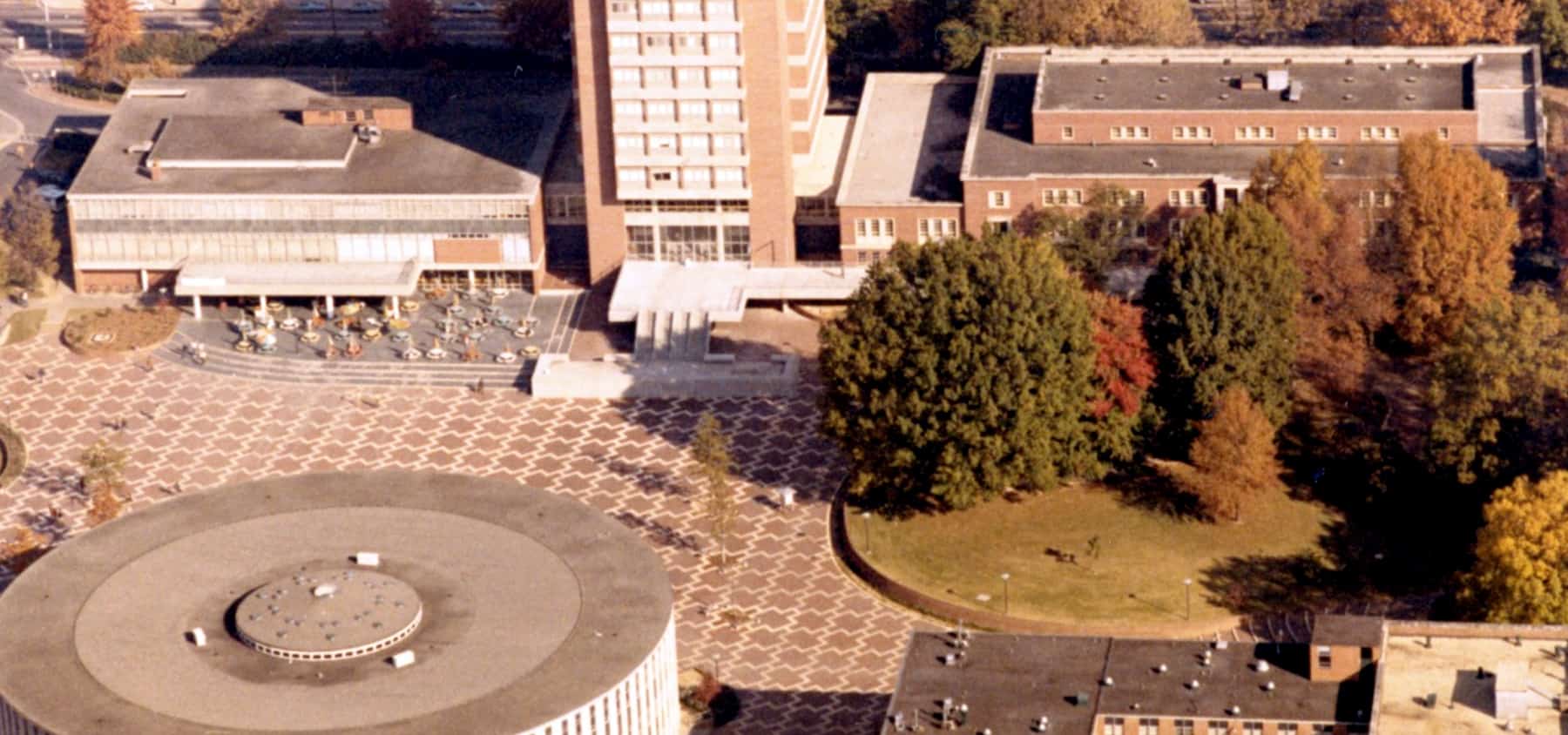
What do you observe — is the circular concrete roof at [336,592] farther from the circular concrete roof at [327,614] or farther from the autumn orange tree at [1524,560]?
the autumn orange tree at [1524,560]

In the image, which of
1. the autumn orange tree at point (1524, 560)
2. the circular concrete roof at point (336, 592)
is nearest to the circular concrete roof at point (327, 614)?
the circular concrete roof at point (336, 592)

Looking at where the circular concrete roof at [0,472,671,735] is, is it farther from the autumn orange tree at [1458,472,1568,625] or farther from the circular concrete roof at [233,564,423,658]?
the autumn orange tree at [1458,472,1568,625]

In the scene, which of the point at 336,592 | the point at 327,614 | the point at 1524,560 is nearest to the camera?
the point at 327,614

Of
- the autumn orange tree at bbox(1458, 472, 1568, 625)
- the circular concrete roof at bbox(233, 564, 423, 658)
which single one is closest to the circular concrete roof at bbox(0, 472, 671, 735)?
the circular concrete roof at bbox(233, 564, 423, 658)

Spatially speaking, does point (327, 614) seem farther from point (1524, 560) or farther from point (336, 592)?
point (1524, 560)

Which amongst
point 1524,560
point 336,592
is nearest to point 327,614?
point 336,592

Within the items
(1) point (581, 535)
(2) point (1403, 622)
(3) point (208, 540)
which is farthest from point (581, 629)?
(2) point (1403, 622)

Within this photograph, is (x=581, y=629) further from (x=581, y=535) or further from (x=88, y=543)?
(x=88, y=543)
